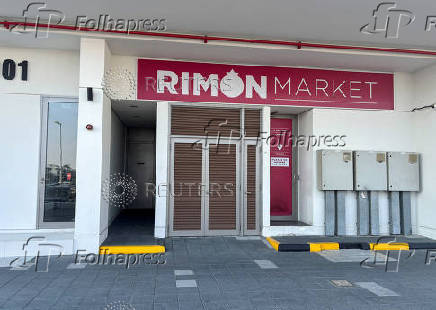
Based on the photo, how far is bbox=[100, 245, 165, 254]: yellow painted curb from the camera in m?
5.95

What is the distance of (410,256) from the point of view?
6.12 meters

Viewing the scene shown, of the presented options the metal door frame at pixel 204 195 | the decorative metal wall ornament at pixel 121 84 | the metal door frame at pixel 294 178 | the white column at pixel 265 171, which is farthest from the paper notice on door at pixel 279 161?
the decorative metal wall ornament at pixel 121 84

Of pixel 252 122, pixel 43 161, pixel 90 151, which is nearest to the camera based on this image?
pixel 90 151

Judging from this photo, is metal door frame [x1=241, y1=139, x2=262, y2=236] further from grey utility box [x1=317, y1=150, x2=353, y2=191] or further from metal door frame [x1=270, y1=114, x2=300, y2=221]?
grey utility box [x1=317, y1=150, x2=353, y2=191]

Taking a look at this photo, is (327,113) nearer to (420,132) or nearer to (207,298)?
(420,132)

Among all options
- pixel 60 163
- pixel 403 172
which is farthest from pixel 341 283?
pixel 60 163

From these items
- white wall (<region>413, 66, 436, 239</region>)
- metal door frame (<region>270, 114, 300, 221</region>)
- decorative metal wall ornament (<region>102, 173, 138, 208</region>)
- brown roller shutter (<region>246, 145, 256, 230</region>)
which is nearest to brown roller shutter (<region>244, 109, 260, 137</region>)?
brown roller shutter (<region>246, 145, 256, 230</region>)

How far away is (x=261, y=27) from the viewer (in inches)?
228

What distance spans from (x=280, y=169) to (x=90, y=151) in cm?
438

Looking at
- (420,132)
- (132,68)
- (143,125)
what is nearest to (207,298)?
(132,68)

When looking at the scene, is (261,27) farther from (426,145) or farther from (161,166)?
(426,145)

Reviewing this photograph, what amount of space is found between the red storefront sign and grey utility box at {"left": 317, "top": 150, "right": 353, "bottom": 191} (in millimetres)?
1107

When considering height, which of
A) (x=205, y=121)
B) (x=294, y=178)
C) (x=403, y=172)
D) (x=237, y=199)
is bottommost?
(x=237, y=199)

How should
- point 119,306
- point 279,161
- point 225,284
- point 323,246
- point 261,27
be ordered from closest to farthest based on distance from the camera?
point 119,306, point 225,284, point 261,27, point 323,246, point 279,161
